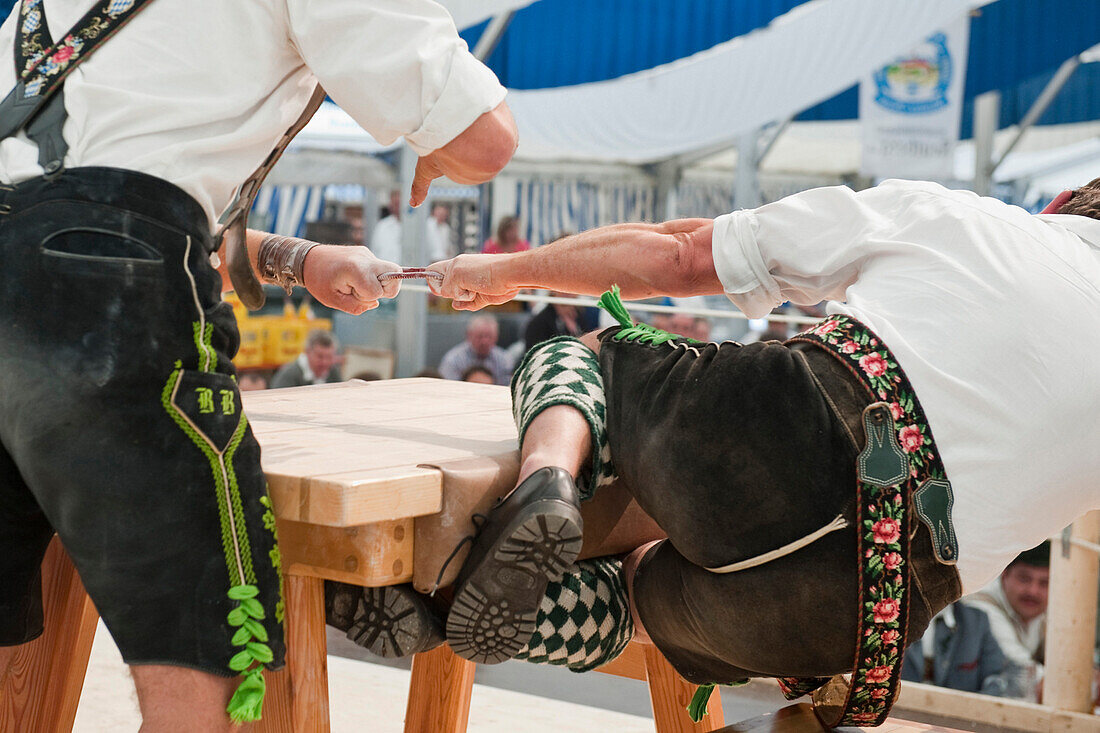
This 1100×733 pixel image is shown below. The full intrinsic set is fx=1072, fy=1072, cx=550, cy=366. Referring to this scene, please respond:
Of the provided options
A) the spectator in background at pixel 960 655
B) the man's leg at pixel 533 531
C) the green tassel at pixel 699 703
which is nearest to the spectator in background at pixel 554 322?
the spectator in background at pixel 960 655

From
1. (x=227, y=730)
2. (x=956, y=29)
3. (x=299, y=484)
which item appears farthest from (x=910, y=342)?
(x=956, y=29)

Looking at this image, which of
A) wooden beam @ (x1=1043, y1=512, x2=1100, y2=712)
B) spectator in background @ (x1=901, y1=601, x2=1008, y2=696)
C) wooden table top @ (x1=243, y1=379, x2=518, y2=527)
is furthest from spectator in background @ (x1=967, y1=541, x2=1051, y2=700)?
wooden table top @ (x1=243, y1=379, x2=518, y2=527)

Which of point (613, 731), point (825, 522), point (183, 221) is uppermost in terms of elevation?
point (183, 221)

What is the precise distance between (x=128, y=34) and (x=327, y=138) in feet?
16.1

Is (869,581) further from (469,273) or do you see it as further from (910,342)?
(469,273)

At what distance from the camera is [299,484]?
37.4 inches

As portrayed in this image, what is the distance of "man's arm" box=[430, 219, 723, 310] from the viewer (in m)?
1.27

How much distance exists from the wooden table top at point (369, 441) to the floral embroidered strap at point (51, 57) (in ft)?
1.23

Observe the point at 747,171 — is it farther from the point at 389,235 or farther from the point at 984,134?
the point at 389,235

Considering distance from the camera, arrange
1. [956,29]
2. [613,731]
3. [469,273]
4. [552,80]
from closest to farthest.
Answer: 1. [469,273]
2. [613,731]
3. [956,29]
4. [552,80]

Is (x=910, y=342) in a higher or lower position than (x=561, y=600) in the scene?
higher

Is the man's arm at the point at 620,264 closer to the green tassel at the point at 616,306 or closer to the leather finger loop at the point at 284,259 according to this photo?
the green tassel at the point at 616,306

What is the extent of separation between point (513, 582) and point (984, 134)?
17.0 feet

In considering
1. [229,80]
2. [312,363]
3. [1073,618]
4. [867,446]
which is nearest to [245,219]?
[229,80]
